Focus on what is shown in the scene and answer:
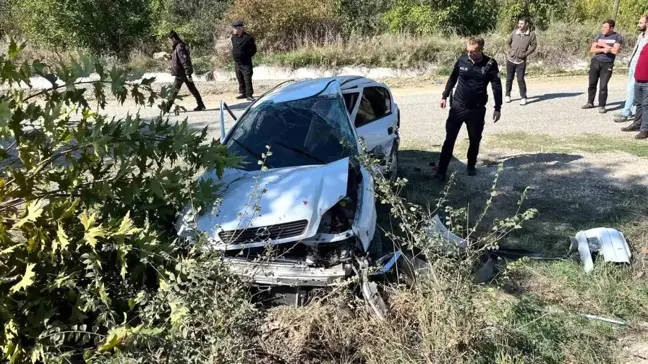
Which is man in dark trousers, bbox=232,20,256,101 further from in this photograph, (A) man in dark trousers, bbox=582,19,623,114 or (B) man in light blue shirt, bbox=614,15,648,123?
(B) man in light blue shirt, bbox=614,15,648,123

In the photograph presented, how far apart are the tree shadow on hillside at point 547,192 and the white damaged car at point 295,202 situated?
1626 mm

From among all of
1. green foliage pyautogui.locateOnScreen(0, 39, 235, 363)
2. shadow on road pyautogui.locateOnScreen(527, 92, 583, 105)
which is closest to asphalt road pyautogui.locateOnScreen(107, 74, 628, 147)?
shadow on road pyautogui.locateOnScreen(527, 92, 583, 105)

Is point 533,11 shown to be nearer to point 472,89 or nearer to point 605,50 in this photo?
point 605,50

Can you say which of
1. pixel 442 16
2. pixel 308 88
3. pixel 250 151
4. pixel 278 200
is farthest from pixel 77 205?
pixel 442 16

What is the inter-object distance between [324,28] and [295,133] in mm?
14745

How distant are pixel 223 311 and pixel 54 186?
1573 millimetres

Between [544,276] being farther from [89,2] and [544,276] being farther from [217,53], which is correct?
[89,2]

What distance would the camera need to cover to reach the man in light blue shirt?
820 cm

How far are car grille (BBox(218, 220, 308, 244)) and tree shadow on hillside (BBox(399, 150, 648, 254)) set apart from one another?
2.40 metres

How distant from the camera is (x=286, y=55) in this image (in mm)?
16234

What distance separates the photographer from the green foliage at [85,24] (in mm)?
17375

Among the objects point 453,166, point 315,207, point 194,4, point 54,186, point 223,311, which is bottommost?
point 453,166

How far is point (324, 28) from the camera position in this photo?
18.5 meters

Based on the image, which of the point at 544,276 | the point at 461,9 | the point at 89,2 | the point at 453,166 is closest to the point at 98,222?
the point at 544,276
